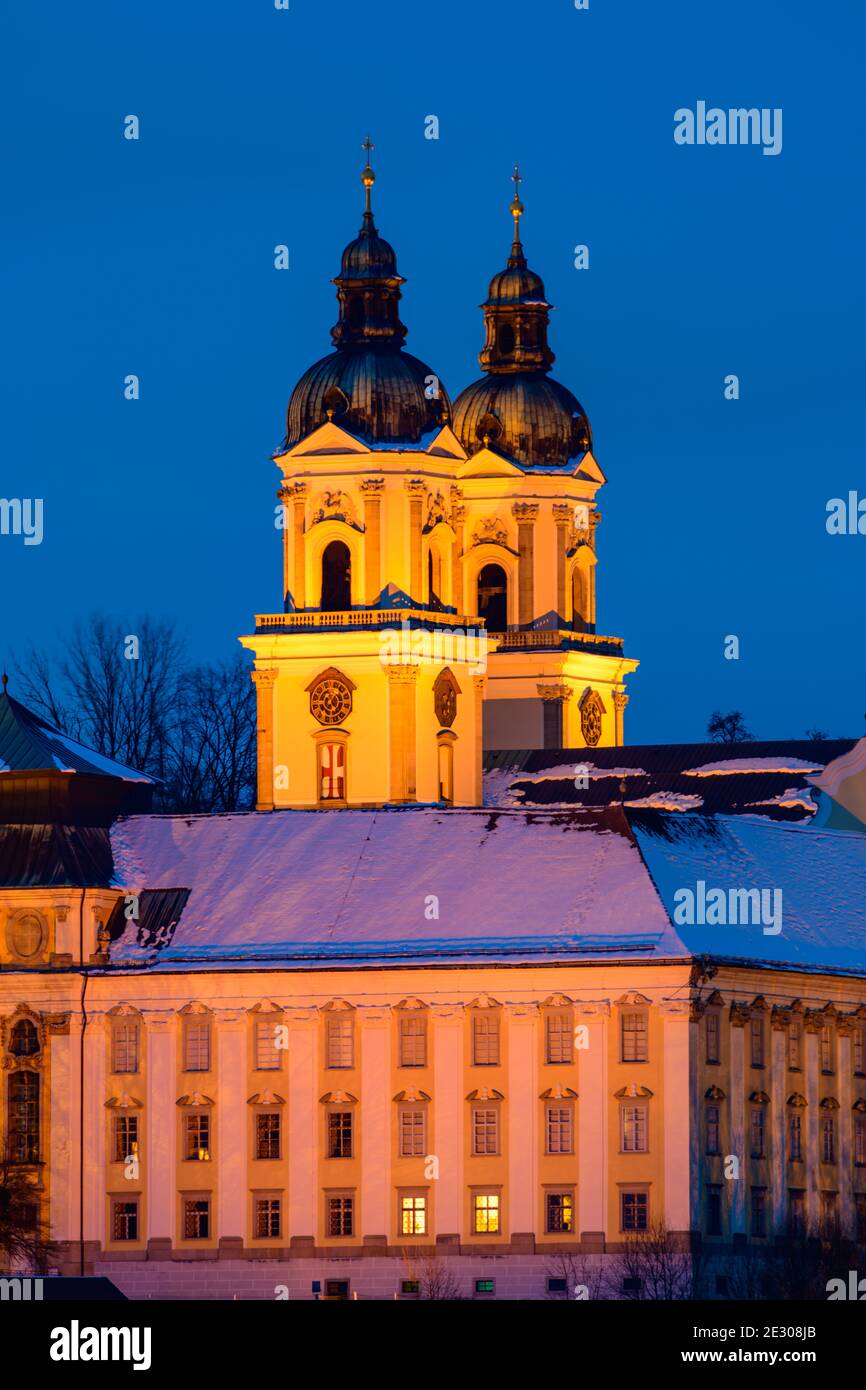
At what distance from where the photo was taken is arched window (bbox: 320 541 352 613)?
173m

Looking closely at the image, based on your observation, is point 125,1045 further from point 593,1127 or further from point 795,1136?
point 795,1136

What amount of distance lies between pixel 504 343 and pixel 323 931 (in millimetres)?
51355

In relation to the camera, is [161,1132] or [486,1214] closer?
[486,1214]

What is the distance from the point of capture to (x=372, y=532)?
565 feet

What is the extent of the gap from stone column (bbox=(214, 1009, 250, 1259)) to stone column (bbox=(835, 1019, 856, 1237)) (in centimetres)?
1610

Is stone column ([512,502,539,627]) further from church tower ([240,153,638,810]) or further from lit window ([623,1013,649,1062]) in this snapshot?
lit window ([623,1013,649,1062])

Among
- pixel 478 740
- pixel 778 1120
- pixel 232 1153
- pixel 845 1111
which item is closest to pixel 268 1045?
pixel 232 1153

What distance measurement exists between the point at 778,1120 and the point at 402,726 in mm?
35104

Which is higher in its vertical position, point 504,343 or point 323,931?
point 504,343

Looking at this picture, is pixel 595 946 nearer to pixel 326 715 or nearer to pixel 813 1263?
pixel 813 1263

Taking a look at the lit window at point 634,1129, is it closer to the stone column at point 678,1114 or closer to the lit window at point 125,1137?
the stone column at point 678,1114
